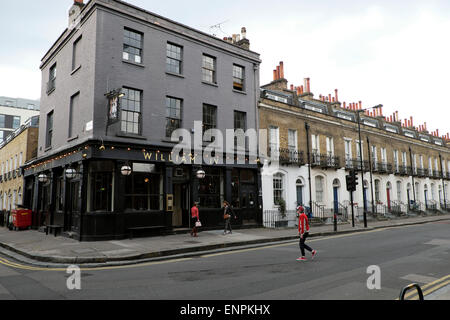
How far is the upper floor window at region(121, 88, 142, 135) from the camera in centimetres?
1543

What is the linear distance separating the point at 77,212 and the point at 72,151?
2.99 meters

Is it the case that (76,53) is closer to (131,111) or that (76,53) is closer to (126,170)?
(131,111)

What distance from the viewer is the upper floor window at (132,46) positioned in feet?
52.2

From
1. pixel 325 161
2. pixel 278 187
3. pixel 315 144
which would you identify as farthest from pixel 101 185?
pixel 325 161

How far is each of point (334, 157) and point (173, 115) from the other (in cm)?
1436

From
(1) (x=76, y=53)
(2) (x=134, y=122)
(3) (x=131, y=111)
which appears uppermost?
(1) (x=76, y=53)

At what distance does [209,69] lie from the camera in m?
19.2

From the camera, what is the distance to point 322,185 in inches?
980

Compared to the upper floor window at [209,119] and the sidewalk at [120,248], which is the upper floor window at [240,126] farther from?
the sidewalk at [120,248]

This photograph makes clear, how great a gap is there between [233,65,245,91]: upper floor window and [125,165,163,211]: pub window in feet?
26.4

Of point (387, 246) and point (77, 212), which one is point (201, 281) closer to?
point (387, 246)

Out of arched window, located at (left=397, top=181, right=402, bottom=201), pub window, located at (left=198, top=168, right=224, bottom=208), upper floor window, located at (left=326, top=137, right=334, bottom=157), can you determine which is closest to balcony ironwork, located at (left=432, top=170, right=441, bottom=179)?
arched window, located at (left=397, top=181, right=402, bottom=201)

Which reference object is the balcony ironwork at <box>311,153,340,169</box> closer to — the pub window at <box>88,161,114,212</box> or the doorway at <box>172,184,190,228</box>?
the doorway at <box>172,184,190,228</box>
